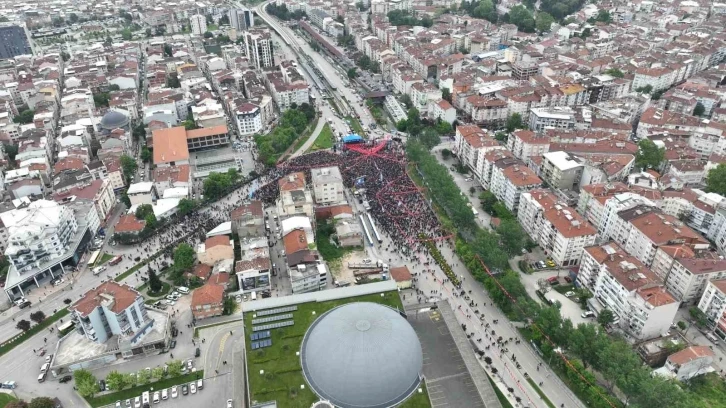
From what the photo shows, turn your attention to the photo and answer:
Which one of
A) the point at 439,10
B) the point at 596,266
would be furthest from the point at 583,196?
the point at 439,10

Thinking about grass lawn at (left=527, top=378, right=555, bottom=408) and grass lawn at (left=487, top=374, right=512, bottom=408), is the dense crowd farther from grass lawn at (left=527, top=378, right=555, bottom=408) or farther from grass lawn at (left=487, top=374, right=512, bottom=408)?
grass lawn at (left=527, top=378, right=555, bottom=408)

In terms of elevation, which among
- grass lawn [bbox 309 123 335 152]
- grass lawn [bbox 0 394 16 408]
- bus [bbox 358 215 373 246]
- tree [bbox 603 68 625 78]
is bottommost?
grass lawn [bbox 0 394 16 408]

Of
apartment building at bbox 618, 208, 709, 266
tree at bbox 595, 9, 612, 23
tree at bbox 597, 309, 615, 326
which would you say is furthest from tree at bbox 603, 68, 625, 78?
tree at bbox 597, 309, 615, 326

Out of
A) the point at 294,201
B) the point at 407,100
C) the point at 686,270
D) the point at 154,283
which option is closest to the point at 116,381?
the point at 154,283

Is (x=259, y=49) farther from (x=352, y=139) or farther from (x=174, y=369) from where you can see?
(x=174, y=369)

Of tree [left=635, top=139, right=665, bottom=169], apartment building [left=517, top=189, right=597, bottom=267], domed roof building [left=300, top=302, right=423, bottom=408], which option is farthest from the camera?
tree [left=635, top=139, right=665, bottom=169]

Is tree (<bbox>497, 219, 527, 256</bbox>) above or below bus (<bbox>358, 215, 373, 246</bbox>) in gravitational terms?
above
